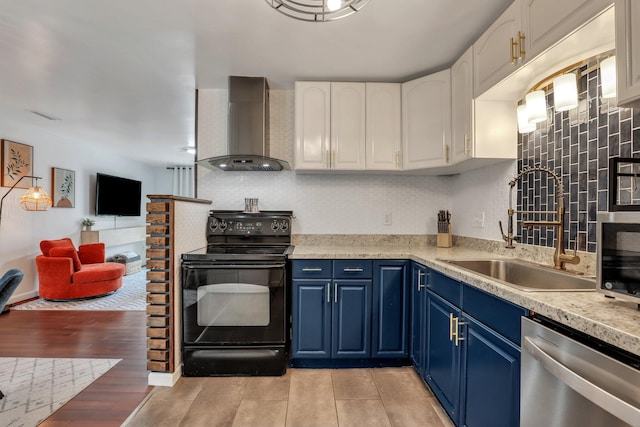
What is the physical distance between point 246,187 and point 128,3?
1.60 m

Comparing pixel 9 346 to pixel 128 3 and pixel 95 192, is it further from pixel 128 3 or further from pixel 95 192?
pixel 95 192

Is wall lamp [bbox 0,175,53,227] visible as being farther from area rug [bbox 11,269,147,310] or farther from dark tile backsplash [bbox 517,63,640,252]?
dark tile backsplash [bbox 517,63,640,252]

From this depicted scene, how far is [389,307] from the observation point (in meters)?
2.42

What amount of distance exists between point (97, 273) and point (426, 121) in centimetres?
472

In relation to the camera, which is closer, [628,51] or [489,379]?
[628,51]

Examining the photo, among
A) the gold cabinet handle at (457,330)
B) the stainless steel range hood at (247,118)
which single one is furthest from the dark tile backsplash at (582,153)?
the stainless steel range hood at (247,118)

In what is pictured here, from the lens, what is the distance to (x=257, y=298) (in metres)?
2.36

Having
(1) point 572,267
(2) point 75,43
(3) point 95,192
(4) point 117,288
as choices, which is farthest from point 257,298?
(3) point 95,192

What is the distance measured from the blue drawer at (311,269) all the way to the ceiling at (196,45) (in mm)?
1561

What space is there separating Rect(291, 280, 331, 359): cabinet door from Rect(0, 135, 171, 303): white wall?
14.0 feet

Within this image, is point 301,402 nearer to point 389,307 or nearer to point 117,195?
point 389,307

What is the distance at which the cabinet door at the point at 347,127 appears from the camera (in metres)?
2.73

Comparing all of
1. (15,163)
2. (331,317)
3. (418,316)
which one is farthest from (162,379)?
(15,163)

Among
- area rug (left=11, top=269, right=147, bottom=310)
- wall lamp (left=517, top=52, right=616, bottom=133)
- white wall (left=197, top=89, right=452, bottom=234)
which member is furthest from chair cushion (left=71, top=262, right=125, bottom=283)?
wall lamp (left=517, top=52, right=616, bottom=133)
